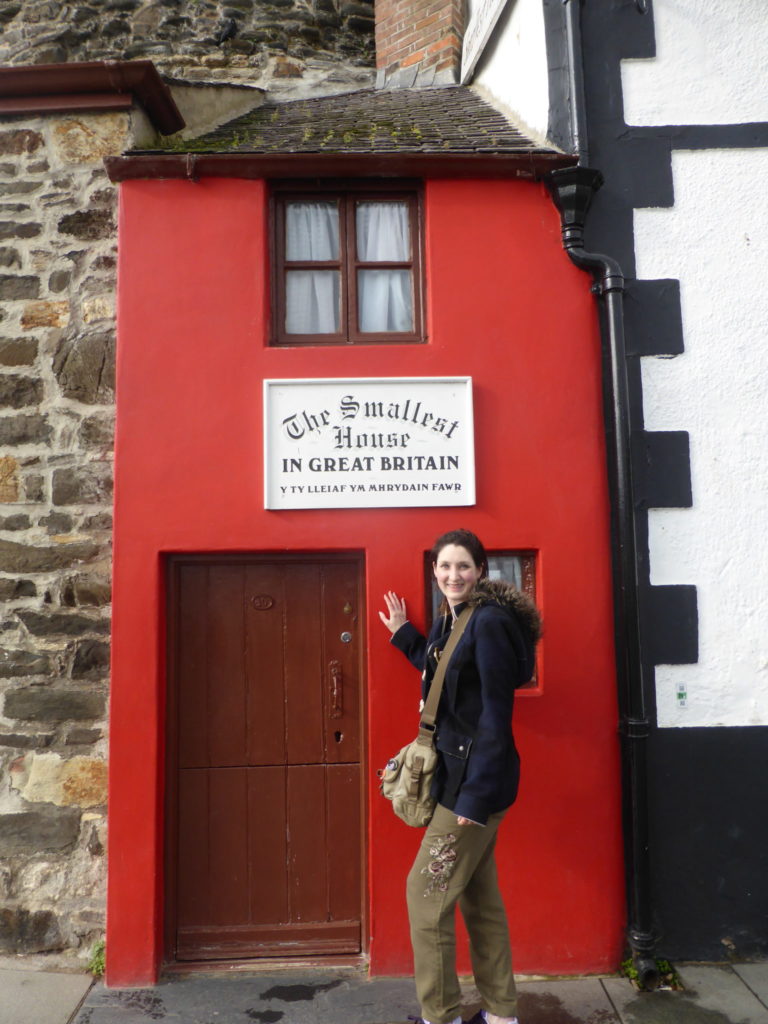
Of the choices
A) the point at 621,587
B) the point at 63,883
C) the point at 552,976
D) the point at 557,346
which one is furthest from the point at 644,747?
the point at 63,883

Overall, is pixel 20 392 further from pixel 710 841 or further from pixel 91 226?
pixel 710 841

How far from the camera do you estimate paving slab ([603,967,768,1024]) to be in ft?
11.8

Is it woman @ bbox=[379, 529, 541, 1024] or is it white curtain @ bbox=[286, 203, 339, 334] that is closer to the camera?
woman @ bbox=[379, 529, 541, 1024]

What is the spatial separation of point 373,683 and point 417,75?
5.24 metres

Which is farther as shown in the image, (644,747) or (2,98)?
(2,98)

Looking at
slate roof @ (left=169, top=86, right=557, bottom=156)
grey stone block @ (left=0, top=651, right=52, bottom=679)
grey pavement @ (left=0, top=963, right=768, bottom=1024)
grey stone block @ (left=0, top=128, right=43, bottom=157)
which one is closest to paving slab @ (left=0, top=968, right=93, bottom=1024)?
grey pavement @ (left=0, top=963, right=768, bottom=1024)

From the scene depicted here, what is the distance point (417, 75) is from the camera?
670 cm

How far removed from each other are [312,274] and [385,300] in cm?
44

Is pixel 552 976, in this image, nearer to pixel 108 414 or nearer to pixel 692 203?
pixel 108 414

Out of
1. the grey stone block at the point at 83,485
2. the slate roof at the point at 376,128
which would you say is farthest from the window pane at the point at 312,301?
the grey stone block at the point at 83,485

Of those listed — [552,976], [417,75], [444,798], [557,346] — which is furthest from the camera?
[417,75]

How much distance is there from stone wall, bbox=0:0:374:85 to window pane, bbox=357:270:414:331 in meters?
3.73

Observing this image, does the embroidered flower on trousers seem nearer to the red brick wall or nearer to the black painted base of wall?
the black painted base of wall

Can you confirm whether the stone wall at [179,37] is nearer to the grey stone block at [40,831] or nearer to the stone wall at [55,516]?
the stone wall at [55,516]
